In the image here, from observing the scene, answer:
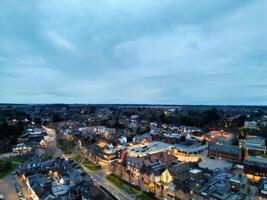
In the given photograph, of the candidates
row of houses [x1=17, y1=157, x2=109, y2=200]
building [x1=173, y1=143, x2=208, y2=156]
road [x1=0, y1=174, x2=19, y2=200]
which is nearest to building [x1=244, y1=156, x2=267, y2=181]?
building [x1=173, y1=143, x2=208, y2=156]

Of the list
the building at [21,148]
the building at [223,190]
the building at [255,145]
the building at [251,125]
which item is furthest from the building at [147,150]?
the building at [251,125]

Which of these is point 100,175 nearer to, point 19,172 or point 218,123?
point 19,172

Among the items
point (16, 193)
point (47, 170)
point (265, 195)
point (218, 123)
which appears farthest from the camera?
point (218, 123)

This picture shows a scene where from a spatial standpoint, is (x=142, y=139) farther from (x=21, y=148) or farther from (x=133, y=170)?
(x=21, y=148)

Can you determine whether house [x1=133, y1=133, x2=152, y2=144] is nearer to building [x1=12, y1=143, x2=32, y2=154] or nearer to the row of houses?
the row of houses

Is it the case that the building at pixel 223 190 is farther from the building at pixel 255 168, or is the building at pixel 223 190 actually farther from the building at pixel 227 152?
the building at pixel 227 152

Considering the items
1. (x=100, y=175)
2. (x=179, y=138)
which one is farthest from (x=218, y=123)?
(x=100, y=175)

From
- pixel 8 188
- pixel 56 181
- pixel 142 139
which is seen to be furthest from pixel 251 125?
pixel 8 188
